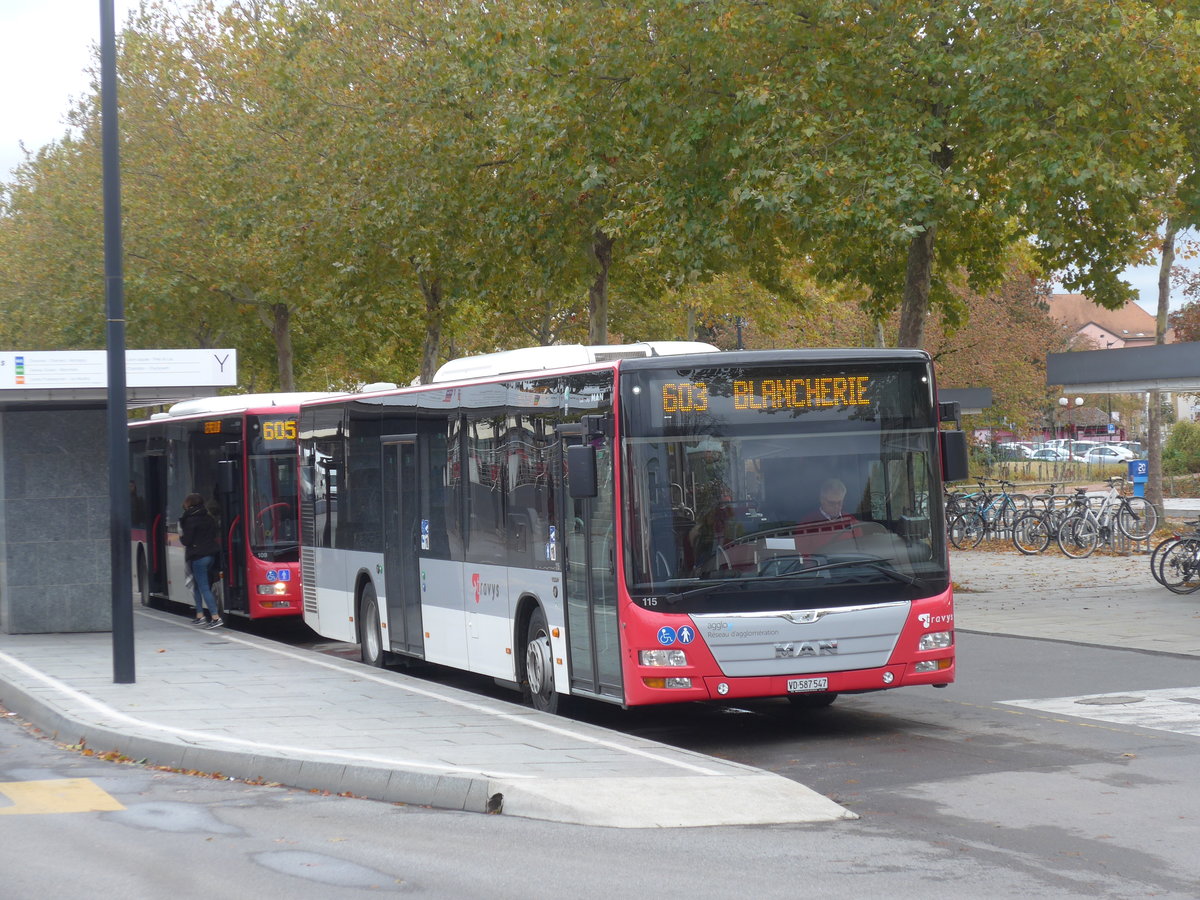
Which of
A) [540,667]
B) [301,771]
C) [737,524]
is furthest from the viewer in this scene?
[540,667]

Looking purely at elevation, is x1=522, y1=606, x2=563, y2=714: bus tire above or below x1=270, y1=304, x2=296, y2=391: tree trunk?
below

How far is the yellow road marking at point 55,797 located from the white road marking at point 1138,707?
22.8ft

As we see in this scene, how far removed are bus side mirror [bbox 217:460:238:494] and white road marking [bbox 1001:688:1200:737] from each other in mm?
11518

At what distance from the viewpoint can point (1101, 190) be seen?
63.6ft

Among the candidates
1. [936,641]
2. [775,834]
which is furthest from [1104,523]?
[775,834]

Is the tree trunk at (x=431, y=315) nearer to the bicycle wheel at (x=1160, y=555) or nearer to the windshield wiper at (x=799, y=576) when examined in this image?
the bicycle wheel at (x=1160, y=555)

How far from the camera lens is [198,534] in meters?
20.7

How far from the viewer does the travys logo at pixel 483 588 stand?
13.4 meters

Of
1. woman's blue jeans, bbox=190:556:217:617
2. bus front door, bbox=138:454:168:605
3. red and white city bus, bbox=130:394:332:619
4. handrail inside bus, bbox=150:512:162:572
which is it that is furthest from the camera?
handrail inside bus, bbox=150:512:162:572

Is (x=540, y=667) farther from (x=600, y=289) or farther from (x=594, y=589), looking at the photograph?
(x=600, y=289)

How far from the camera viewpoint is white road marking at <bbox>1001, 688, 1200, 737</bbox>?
1156cm

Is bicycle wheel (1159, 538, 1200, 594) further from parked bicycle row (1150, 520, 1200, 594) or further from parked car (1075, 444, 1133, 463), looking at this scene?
parked car (1075, 444, 1133, 463)

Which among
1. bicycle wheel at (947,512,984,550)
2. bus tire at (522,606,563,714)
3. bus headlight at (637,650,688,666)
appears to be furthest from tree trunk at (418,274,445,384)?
bus headlight at (637,650,688,666)

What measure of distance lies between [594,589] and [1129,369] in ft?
42.3
